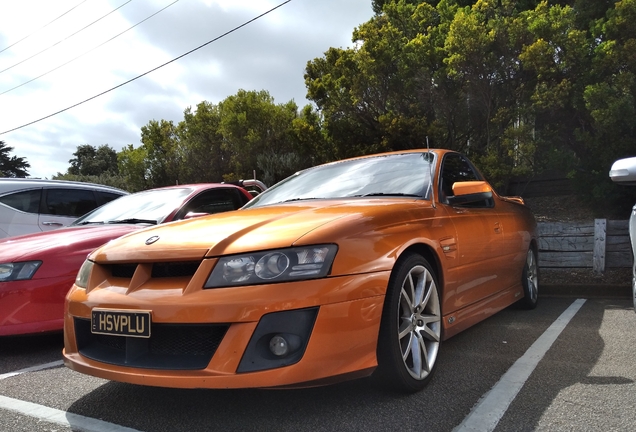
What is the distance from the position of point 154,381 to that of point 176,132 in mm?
28607

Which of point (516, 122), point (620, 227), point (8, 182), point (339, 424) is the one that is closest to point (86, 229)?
point (8, 182)

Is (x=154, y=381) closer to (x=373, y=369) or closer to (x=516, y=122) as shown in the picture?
(x=373, y=369)

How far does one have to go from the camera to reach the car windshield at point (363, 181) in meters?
3.38

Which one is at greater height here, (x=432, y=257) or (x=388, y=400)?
(x=432, y=257)

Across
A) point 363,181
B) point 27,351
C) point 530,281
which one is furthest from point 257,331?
point 530,281

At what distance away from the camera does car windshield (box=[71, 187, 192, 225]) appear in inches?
185

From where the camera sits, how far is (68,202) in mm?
6383

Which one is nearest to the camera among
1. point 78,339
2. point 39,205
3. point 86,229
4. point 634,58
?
point 78,339

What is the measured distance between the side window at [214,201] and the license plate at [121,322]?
2288 mm

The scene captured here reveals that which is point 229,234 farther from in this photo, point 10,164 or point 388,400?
point 10,164

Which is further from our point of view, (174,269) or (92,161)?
(92,161)

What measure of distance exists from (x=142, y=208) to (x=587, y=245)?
5.67 m

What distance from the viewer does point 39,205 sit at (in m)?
6.14

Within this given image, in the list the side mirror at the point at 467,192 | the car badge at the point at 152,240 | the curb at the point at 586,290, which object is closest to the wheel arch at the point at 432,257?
the side mirror at the point at 467,192
